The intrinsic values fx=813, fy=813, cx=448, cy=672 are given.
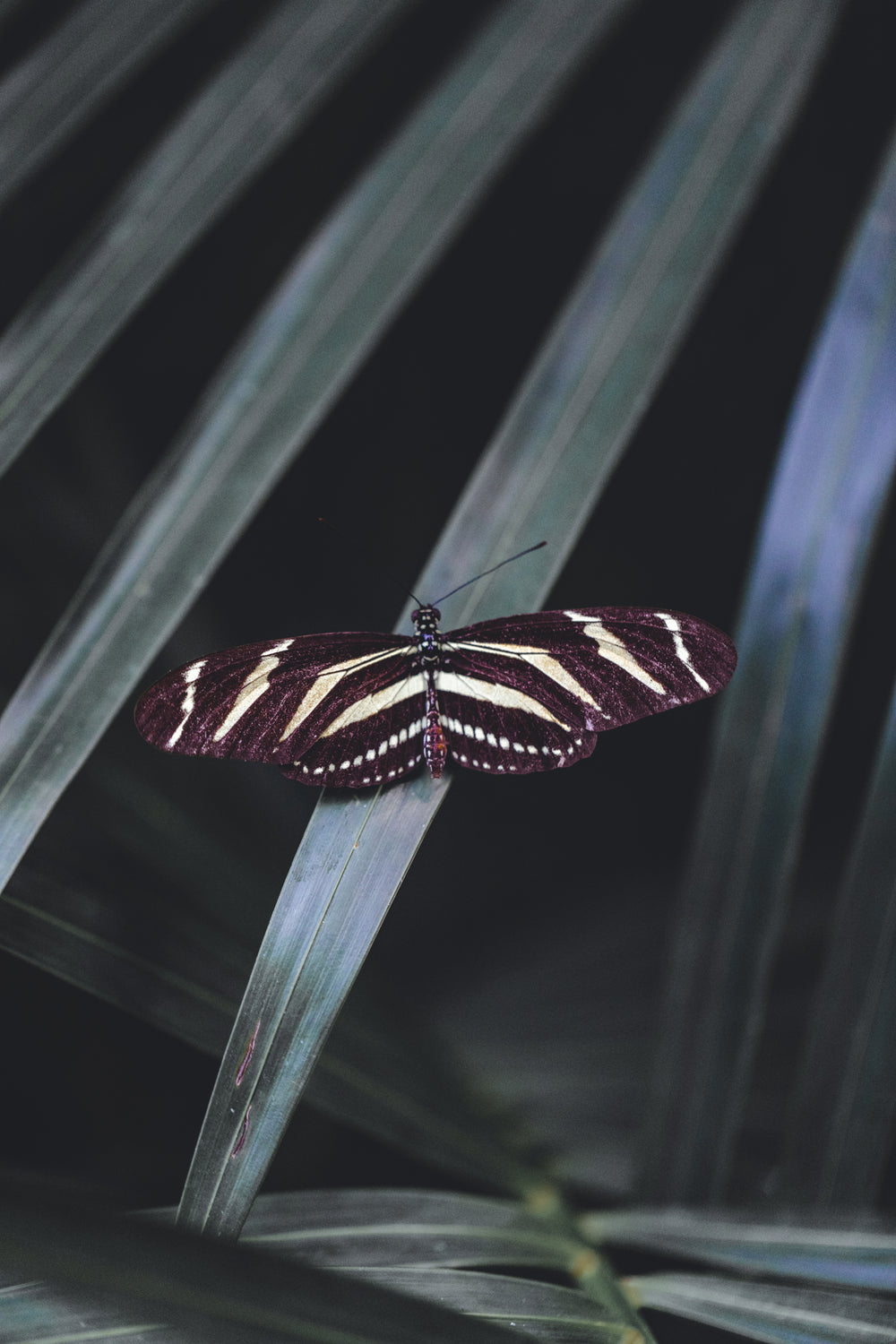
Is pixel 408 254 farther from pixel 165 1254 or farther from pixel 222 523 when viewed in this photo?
pixel 165 1254

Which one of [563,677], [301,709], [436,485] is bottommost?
[301,709]

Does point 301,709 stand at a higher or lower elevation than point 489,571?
lower

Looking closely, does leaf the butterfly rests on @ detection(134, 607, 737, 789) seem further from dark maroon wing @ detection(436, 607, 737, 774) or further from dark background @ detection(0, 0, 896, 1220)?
dark background @ detection(0, 0, 896, 1220)

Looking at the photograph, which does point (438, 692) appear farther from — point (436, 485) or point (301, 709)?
point (436, 485)

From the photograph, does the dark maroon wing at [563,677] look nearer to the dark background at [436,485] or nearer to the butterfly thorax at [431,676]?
the butterfly thorax at [431,676]

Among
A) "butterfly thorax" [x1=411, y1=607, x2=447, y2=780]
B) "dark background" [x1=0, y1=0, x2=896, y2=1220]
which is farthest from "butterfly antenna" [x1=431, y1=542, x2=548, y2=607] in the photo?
"dark background" [x1=0, y1=0, x2=896, y2=1220]

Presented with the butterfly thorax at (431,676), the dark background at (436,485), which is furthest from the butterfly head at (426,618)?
the dark background at (436,485)

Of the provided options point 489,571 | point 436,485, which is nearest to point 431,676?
point 489,571

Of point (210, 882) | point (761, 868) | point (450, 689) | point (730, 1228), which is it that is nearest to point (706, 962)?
point (761, 868)
